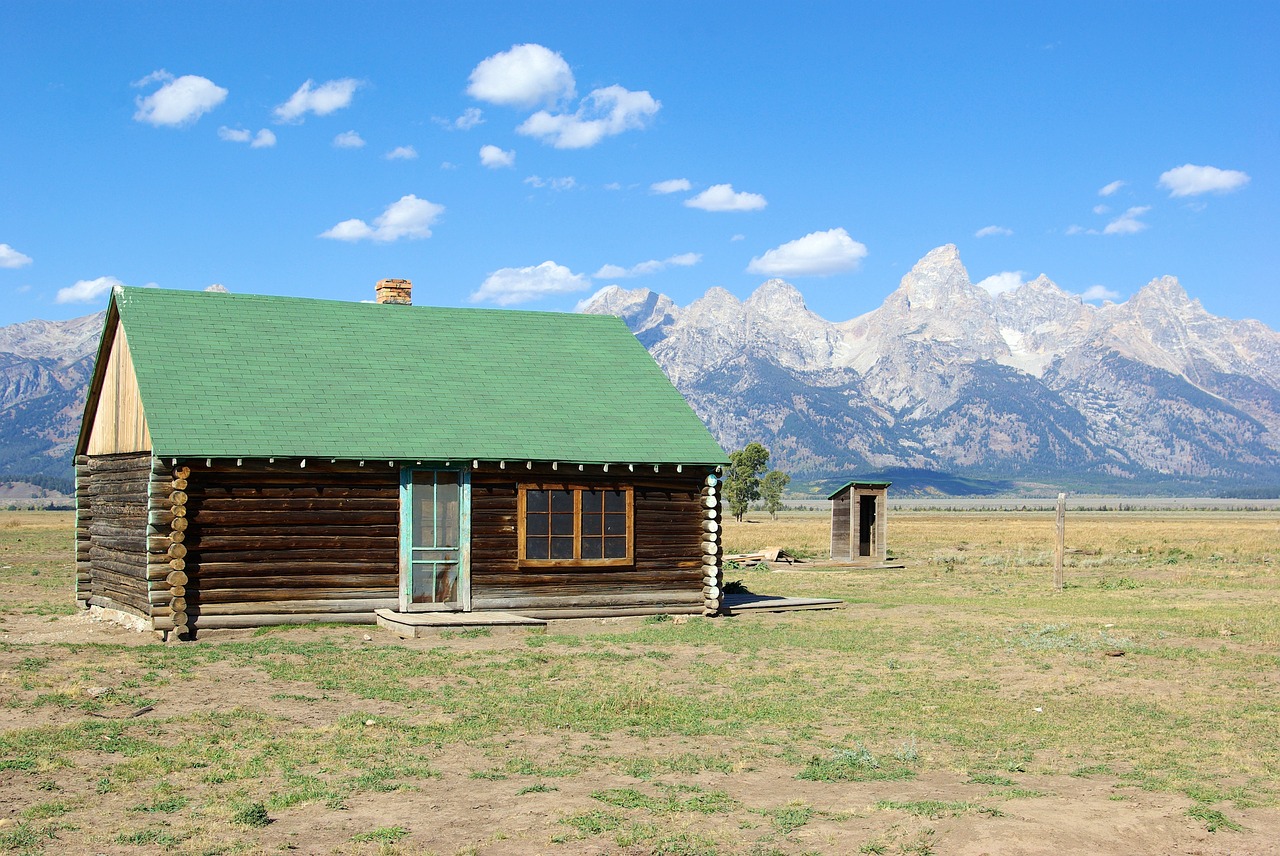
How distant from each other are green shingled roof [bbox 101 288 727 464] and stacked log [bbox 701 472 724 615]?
90 centimetres

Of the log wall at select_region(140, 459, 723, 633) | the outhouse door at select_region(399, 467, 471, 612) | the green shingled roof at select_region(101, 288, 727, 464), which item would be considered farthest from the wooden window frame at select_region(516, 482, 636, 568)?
the outhouse door at select_region(399, 467, 471, 612)

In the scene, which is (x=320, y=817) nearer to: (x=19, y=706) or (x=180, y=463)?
(x=19, y=706)

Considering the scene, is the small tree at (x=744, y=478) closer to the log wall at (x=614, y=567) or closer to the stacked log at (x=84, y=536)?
the log wall at (x=614, y=567)

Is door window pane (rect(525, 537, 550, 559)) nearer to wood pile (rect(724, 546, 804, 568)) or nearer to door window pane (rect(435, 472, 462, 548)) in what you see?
door window pane (rect(435, 472, 462, 548))

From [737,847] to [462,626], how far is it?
41.0ft

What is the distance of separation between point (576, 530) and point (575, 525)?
0.10m

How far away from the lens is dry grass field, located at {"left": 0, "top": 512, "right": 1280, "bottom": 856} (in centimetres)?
964

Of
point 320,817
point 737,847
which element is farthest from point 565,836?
point 320,817

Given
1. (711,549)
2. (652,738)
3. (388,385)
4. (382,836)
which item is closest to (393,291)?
(388,385)

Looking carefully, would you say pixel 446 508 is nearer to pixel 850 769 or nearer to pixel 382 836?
pixel 850 769

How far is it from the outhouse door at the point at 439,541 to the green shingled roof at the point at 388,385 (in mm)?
844

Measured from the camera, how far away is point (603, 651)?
1973cm

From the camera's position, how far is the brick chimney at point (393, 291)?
93.0ft

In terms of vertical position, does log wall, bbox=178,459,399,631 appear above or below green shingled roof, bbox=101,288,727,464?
below
